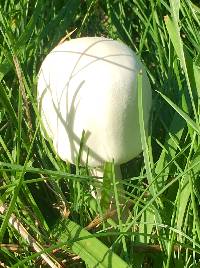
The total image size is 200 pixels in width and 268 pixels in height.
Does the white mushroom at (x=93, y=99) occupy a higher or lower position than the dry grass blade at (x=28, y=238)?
higher

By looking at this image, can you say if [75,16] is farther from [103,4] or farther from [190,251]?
[190,251]

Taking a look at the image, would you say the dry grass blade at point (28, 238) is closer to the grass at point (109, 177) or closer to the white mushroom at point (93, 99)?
the grass at point (109, 177)

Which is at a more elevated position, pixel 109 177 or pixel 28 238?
pixel 109 177

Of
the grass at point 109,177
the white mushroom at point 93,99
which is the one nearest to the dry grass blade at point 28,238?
the grass at point 109,177

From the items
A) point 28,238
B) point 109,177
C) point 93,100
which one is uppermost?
point 93,100

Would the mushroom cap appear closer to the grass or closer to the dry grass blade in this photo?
the grass

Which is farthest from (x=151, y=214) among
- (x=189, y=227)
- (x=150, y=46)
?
(x=150, y=46)

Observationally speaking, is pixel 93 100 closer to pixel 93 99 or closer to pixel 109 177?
pixel 93 99

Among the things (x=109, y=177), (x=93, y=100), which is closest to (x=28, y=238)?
(x=109, y=177)
